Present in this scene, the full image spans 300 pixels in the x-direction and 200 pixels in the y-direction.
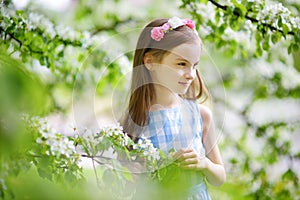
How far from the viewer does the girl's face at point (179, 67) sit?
107cm

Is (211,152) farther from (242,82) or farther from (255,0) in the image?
(242,82)

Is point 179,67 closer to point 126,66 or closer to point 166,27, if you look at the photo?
point 166,27

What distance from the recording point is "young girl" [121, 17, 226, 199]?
1.08 meters

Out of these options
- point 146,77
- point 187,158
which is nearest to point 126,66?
point 146,77

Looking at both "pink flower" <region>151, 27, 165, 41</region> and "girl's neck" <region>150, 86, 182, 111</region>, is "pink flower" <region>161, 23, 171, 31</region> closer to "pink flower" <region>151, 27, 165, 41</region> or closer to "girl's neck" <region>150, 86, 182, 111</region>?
"pink flower" <region>151, 27, 165, 41</region>

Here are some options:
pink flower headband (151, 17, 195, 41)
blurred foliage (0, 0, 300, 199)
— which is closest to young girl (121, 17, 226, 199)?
pink flower headband (151, 17, 195, 41)

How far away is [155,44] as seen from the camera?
45.0 inches

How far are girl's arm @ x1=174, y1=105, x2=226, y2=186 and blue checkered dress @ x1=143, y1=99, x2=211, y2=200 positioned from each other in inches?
0.8

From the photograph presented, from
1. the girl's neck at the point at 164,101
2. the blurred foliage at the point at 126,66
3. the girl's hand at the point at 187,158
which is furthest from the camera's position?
the girl's neck at the point at 164,101

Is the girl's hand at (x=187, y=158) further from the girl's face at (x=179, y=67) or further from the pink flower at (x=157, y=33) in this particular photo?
the pink flower at (x=157, y=33)

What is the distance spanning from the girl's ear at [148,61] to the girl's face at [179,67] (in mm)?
18

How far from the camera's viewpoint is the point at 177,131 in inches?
44.5

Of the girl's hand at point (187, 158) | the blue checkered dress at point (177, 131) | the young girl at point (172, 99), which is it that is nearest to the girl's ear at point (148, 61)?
the young girl at point (172, 99)

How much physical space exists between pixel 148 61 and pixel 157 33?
0.23 feet
